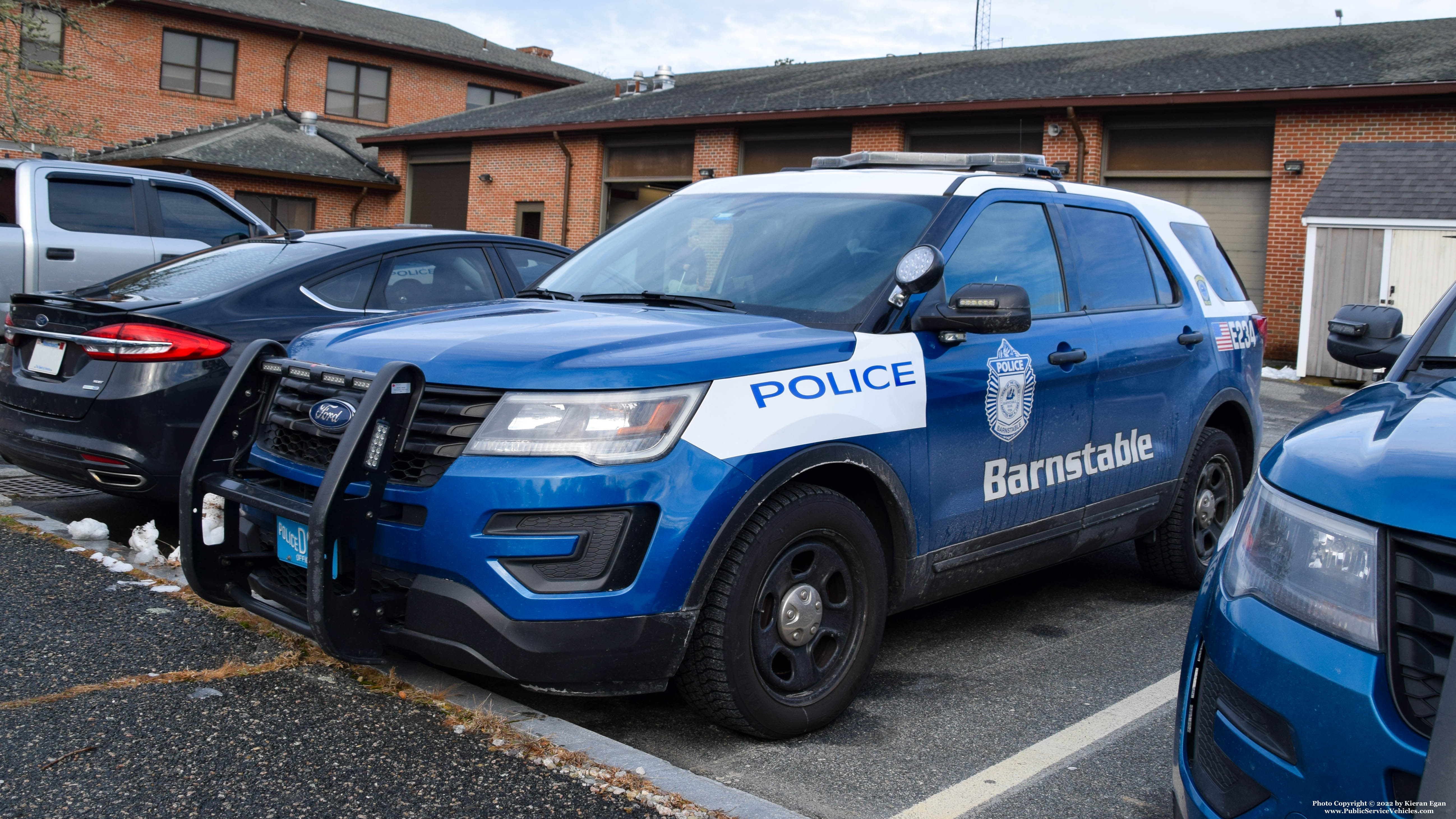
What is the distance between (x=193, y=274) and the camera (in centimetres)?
593

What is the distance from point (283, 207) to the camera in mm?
30906

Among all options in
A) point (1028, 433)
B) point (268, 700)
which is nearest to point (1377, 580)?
point (1028, 433)

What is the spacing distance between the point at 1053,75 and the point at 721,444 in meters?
22.1

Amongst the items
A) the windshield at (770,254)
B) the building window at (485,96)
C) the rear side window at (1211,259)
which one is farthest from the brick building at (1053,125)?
the windshield at (770,254)

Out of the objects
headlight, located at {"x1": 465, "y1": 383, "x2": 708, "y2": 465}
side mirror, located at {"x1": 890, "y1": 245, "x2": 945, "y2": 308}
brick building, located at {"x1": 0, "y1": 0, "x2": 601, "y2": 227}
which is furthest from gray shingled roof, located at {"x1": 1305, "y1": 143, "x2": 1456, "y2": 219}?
brick building, located at {"x1": 0, "y1": 0, "x2": 601, "y2": 227}

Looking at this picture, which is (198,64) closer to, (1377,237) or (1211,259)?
(1377,237)

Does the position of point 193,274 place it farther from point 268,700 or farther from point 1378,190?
point 1378,190

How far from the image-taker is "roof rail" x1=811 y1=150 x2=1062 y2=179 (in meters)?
5.04

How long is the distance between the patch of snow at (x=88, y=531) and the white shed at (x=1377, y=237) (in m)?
16.3

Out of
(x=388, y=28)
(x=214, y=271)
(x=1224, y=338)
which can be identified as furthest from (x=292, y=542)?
(x=388, y=28)

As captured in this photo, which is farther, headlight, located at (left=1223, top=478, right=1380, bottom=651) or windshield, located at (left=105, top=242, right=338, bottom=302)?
windshield, located at (left=105, top=242, right=338, bottom=302)

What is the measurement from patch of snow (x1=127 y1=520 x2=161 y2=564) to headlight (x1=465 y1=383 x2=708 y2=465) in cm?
274

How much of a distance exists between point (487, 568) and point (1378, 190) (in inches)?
722

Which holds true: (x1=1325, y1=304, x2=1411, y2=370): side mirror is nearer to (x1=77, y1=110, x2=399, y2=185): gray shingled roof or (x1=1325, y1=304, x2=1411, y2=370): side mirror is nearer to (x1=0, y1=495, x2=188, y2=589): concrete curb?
(x1=0, y1=495, x2=188, y2=589): concrete curb
